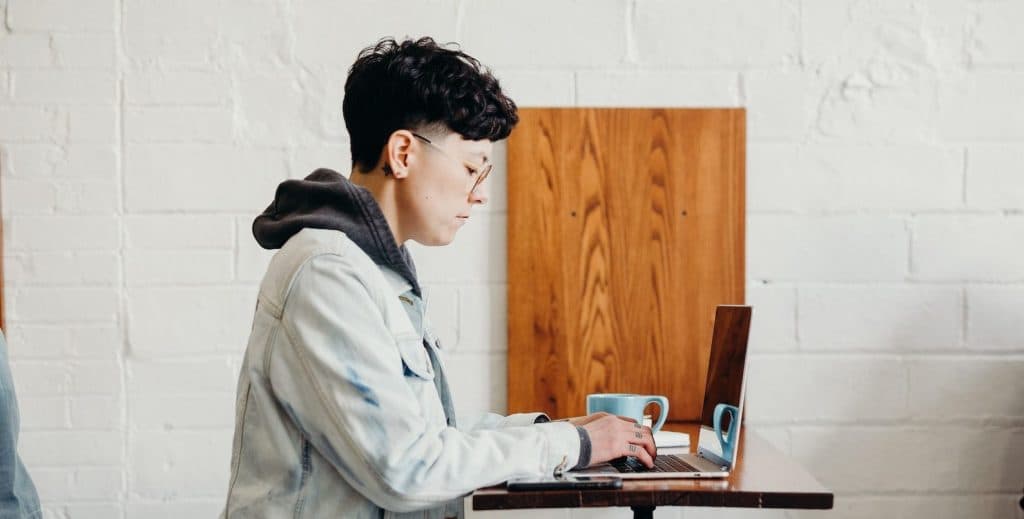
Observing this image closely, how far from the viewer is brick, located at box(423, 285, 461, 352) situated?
6.61 feet

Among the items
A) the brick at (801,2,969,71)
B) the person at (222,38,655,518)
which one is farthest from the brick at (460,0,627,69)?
the person at (222,38,655,518)

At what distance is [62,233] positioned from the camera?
1977mm

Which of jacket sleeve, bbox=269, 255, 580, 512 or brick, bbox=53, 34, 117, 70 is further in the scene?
brick, bbox=53, 34, 117, 70

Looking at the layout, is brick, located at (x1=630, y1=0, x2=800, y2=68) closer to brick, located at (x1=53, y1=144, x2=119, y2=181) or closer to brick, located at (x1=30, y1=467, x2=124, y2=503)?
brick, located at (x1=53, y1=144, x2=119, y2=181)

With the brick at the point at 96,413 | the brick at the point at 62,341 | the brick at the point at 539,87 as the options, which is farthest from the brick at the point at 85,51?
the brick at the point at 539,87

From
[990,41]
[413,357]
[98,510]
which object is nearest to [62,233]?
[98,510]

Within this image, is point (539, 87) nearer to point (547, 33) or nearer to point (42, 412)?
point (547, 33)

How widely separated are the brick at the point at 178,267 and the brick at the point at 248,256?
0.02m

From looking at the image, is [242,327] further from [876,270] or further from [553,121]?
[876,270]

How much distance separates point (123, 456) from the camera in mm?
1996

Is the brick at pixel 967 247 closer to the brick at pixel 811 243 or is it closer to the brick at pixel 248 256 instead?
the brick at pixel 811 243

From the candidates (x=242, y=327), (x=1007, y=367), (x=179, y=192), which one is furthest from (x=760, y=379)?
(x=179, y=192)

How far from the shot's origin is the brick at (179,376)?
199cm

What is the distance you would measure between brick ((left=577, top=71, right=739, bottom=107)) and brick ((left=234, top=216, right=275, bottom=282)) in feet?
2.26
